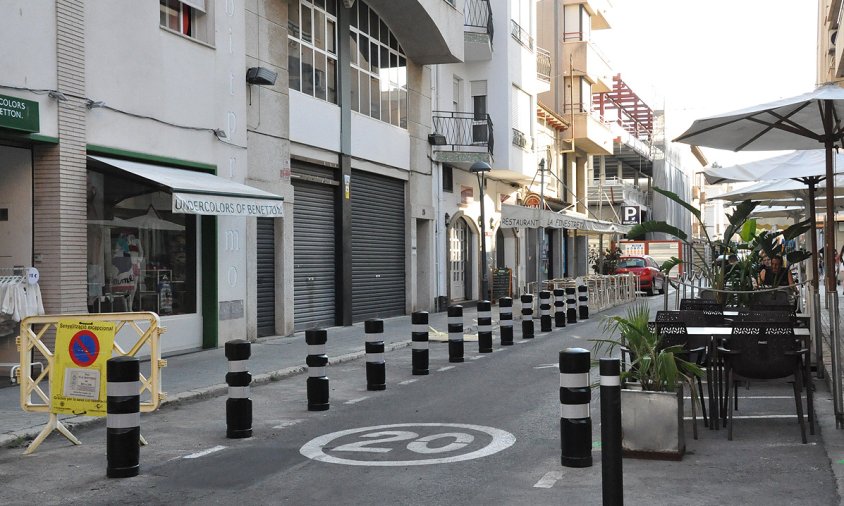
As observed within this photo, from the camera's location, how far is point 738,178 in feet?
42.6

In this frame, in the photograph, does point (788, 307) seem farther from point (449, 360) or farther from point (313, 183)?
point (313, 183)

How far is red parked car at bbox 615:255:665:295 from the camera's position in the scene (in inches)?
1414

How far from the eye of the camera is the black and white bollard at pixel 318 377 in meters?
9.66

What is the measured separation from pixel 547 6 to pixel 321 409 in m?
34.8

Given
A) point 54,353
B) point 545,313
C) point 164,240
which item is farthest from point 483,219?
point 54,353

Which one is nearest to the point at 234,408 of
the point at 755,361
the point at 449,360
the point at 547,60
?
the point at 755,361

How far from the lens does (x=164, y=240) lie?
15.1 meters

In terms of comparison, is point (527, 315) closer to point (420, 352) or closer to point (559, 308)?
point (559, 308)

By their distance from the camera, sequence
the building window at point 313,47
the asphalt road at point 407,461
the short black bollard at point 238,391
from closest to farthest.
Answer: the asphalt road at point 407,461
the short black bollard at point 238,391
the building window at point 313,47

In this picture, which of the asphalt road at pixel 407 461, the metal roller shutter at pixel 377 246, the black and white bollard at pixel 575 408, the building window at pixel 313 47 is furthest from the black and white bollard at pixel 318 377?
the metal roller shutter at pixel 377 246

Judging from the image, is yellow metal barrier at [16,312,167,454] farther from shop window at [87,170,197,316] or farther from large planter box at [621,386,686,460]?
shop window at [87,170,197,316]

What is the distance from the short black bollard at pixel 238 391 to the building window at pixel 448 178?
1950 cm

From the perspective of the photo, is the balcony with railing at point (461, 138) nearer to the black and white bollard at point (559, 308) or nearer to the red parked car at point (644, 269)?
the black and white bollard at point (559, 308)

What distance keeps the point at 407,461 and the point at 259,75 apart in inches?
430
